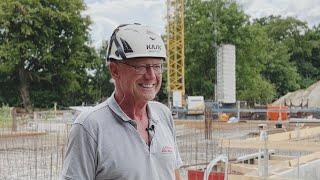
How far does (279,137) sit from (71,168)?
5913mm

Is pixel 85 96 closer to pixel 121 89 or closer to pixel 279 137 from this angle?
pixel 279 137

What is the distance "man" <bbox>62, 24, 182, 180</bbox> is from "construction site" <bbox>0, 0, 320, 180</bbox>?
554 mm

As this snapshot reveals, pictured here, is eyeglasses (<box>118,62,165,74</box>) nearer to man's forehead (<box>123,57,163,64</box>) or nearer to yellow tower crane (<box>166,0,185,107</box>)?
man's forehead (<box>123,57,163,64</box>)

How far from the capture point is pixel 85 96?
119 feet

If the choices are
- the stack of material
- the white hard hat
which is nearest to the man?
the white hard hat

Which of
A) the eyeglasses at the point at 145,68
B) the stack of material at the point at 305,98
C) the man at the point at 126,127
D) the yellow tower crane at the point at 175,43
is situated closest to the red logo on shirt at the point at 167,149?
the man at the point at 126,127

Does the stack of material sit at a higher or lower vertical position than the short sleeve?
higher

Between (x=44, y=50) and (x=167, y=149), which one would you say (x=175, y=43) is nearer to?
(x=44, y=50)

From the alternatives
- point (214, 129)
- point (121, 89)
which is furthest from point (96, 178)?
point (214, 129)

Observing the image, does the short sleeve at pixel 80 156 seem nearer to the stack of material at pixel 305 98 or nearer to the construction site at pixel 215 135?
the construction site at pixel 215 135

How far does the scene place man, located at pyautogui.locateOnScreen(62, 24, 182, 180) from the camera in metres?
1.49

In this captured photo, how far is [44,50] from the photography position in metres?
32.8

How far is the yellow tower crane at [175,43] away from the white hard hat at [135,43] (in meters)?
30.7

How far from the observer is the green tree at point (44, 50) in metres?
31.9
